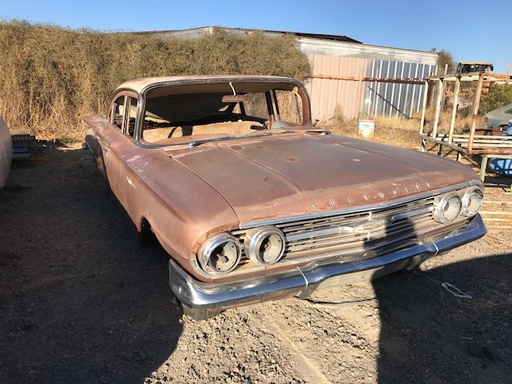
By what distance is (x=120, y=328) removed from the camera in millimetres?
2637

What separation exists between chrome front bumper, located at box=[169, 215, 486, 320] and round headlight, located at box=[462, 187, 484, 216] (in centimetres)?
61

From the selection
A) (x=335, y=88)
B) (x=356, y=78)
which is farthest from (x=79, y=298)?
(x=356, y=78)

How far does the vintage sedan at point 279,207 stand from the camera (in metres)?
A: 2.05

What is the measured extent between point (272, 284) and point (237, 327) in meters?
0.75

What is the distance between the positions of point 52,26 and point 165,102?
25.7 ft

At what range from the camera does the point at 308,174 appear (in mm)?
2455

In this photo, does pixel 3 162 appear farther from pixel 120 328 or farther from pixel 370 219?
pixel 370 219

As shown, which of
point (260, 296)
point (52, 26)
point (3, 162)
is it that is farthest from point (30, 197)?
point (52, 26)

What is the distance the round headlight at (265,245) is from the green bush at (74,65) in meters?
9.03

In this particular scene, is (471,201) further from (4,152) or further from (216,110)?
(4,152)

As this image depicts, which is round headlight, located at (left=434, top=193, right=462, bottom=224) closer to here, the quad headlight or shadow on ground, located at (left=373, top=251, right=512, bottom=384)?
the quad headlight

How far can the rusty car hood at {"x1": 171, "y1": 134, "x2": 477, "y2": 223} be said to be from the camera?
215cm

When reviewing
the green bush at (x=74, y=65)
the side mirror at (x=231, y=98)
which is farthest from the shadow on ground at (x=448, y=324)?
the green bush at (x=74, y=65)

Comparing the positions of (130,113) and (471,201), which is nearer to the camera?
(471,201)
